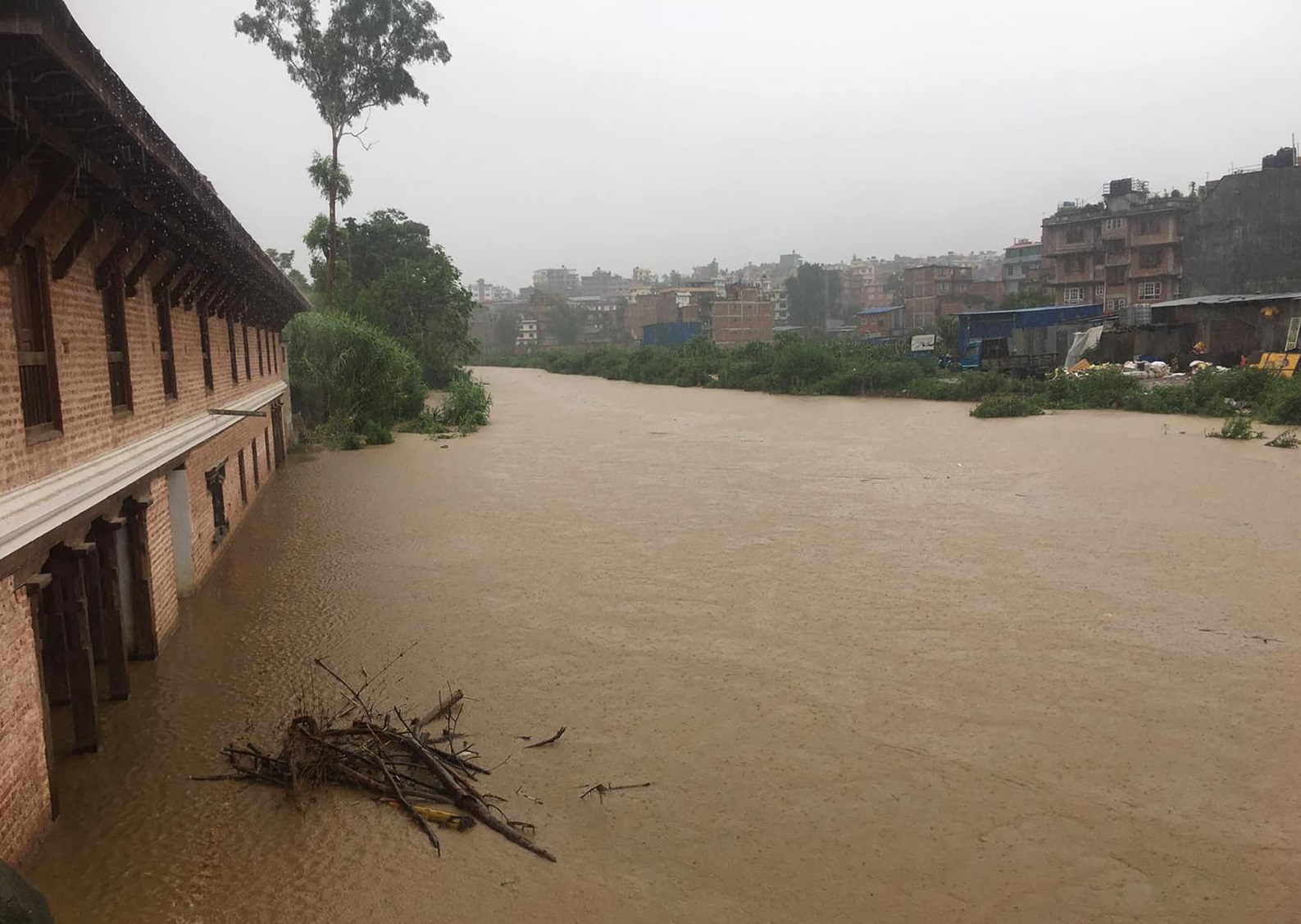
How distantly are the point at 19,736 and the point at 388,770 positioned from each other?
194 cm

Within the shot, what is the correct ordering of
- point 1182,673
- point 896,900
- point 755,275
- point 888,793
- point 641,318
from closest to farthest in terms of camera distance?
point 896,900, point 888,793, point 1182,673, point 641,318, point 755,275

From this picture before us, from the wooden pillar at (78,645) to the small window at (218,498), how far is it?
520 centimetres

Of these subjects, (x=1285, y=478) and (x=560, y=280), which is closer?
(x=1285, y=478)

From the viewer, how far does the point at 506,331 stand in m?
108

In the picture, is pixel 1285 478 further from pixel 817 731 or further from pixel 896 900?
pixel 896 900

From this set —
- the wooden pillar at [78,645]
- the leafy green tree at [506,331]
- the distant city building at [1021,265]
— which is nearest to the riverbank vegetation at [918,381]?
the wooden pillar at [78,645]

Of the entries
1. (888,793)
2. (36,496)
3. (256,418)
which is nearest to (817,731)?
(888,793)

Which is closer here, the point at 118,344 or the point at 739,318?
the point at 118,344

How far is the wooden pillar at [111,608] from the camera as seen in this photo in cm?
661

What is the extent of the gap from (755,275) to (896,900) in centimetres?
16760

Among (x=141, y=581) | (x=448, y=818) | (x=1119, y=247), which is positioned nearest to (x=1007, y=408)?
(x=141, y=581)

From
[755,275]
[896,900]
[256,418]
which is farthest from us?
[755,275]

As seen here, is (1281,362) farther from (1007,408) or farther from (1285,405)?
(1007,408)

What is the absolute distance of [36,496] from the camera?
4.95m
